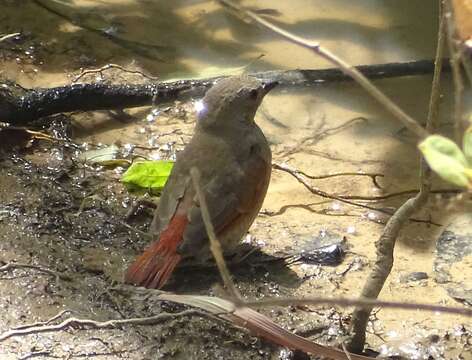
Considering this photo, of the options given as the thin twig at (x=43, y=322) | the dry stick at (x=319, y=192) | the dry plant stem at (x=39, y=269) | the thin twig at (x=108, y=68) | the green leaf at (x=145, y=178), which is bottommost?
the thin twig at (x=43, y=322)

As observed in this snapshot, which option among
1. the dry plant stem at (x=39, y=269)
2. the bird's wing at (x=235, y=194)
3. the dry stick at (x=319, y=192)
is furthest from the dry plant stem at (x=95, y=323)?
the dry stick at (x=319, y=192)

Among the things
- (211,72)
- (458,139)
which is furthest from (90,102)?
(458,139)

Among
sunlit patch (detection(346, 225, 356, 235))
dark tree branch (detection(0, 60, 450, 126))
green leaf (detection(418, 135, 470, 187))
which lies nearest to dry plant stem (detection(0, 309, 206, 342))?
sunlit patch (detection(346, 225, 356, 235))

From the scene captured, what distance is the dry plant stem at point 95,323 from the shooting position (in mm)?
3668

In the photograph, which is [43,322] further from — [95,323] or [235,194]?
[235,194]

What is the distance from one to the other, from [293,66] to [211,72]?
0.63 m

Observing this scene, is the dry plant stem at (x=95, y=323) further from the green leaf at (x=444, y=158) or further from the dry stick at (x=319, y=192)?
the green leaf at (x=444, y=158)

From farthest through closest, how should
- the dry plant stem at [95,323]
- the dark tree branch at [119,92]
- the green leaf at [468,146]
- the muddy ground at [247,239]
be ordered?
the dark tree branch at [119,92] < the muddy ground at [247,239] < the dry plant stem at [95,323] < the green leaf at [468,146]

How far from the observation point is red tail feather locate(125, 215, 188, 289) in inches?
159

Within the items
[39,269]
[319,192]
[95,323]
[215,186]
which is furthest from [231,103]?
[95,323]

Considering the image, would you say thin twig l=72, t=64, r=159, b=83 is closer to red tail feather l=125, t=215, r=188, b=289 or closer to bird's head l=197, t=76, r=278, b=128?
bird's head l=197, t=76, r=278, b=128

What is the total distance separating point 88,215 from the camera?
4742 millimetres

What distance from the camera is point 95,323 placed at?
375 centimetres

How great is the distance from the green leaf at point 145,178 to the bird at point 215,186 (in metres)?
0.44
